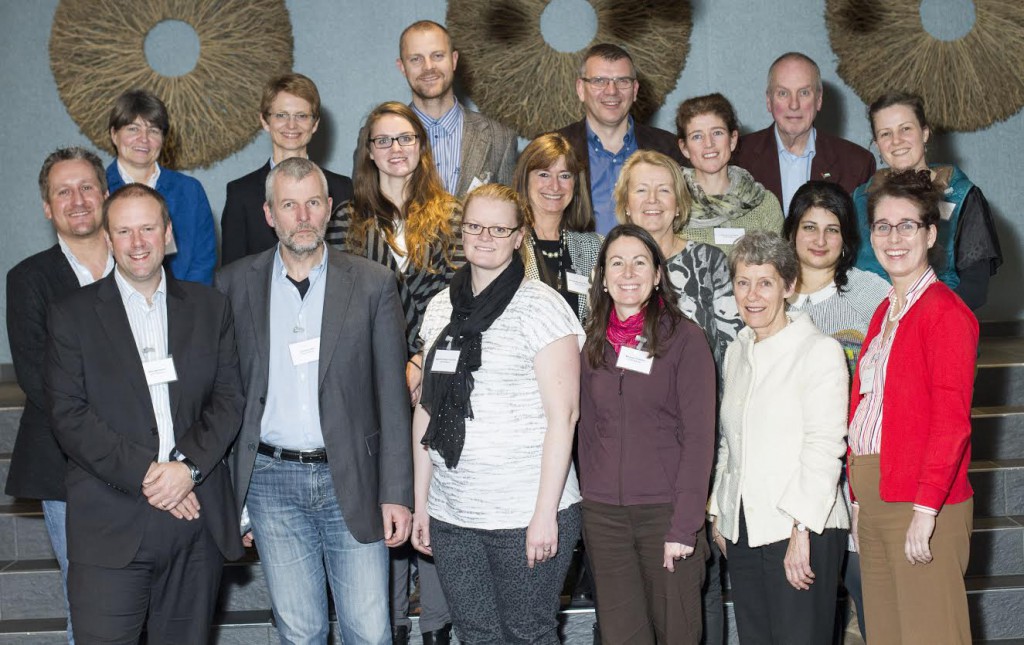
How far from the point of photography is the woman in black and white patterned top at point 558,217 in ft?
11.0

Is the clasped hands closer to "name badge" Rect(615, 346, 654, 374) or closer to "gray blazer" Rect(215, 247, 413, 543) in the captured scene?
"gray blazer" Rect(215, 247, 413, 543)

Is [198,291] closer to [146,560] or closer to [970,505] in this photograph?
[146,560]

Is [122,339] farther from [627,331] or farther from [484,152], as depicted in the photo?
[484,152]

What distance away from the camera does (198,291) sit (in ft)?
9.25

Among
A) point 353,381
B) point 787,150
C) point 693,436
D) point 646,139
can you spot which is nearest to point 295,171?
point 353,381

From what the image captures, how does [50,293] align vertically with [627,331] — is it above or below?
above

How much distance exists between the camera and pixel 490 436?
2.69 metres

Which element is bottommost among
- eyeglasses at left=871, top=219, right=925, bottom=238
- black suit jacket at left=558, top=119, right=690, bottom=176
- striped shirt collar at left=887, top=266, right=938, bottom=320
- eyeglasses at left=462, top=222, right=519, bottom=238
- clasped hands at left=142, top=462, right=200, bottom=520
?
clasped hands at left=142, top=462, right=200, bottom=520

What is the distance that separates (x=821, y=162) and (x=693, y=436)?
6.20 ft

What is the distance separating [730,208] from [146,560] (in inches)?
85.4

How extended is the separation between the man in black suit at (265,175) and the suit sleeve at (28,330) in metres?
0.90

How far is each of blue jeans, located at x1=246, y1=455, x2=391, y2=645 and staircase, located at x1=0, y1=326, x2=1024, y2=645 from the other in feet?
2.59

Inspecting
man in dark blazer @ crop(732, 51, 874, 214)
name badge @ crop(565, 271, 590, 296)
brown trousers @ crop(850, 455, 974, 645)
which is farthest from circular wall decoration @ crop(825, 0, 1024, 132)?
brown trousers @ crop(850, 455, 974, 645)

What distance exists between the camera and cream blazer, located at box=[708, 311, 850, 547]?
2.79m
